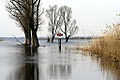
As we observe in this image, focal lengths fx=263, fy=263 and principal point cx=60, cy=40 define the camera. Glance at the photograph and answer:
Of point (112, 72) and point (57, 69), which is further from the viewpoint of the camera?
point (57, 69)

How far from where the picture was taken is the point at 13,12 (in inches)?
1615

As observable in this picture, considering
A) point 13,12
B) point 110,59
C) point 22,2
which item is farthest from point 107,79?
point 13,12

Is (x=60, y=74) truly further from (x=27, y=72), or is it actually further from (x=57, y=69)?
(x=57, y=69)

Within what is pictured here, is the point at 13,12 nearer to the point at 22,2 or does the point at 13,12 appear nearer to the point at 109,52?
the point at 22,2

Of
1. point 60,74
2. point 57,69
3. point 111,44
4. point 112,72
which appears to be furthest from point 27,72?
point 111,44

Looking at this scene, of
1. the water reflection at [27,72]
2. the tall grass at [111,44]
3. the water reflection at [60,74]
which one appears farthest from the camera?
the tall grass at [111,44]

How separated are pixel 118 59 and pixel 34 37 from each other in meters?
23.6

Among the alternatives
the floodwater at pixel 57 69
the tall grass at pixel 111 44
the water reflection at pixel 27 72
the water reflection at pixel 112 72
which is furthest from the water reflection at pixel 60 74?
the tall grass at pixel 111 44

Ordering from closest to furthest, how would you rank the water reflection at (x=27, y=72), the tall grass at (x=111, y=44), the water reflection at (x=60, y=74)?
the water reflection at (x=27, y=72) → the water reflection at (x=60, y=74) → the tall grass at (x=111, y=44)

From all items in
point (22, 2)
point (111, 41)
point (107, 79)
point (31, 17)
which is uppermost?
point (22, 2)

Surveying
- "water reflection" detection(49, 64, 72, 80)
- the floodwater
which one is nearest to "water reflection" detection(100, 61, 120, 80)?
the floodwater

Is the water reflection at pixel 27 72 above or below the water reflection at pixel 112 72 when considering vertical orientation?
above

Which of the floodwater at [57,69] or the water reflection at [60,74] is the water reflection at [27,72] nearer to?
the floodwater at [57,69]

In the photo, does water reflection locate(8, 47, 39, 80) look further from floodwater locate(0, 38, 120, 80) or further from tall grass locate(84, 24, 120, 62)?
tall grass locate(84, 24, 120, 62)
